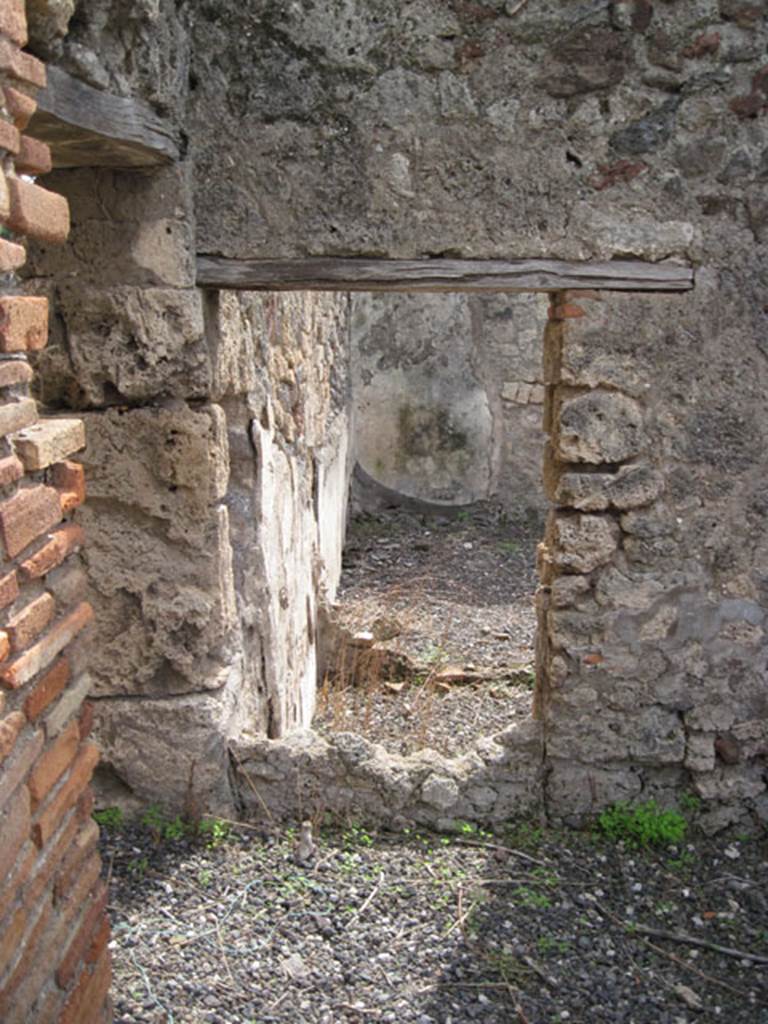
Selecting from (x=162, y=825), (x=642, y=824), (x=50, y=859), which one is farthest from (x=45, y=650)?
(x=642, y=824)

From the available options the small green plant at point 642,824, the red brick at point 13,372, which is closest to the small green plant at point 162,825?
the small green plant at point 642,824

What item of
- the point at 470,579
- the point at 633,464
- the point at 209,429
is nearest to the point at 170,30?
the point at 209,429

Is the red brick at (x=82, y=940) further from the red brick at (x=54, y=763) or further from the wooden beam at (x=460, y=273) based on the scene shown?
the wooden beam at (x=460, y=273)

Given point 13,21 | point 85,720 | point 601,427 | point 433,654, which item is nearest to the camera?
point 13,21

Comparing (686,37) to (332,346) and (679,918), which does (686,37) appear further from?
(332,346)

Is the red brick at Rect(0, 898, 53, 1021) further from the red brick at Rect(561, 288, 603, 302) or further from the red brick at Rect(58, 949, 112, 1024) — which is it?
the red brick at Rect(561, 288, 603, 302)

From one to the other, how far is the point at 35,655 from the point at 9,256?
0.76 meters

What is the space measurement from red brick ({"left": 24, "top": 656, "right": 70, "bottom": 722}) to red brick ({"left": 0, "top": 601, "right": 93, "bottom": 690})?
3cm

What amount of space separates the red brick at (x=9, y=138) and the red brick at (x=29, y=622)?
2.80ft

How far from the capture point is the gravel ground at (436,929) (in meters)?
2.68

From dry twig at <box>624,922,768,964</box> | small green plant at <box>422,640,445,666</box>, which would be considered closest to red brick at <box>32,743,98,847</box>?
dry twig at <box>624,922,768,964</box>

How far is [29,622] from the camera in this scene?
1.79m

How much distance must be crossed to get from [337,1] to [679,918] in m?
3.17

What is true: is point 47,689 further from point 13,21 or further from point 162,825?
point 162,825
